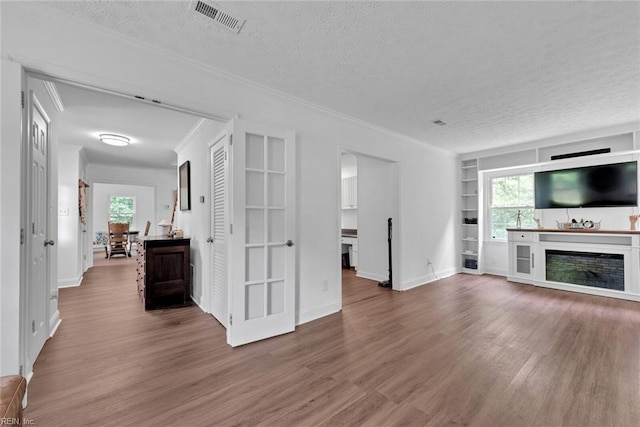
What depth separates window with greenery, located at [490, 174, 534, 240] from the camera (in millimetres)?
5320

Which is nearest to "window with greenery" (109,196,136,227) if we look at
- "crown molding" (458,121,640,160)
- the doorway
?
the doorway

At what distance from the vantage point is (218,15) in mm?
1866

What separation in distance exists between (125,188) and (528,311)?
12.4m

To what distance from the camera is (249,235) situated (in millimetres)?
2729

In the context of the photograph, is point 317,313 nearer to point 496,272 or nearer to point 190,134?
point 190,134

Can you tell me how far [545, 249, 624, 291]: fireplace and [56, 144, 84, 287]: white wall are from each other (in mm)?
8201

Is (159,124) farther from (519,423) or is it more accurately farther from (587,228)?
(587,228)

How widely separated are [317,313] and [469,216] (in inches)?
176

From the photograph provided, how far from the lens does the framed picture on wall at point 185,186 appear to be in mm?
4305

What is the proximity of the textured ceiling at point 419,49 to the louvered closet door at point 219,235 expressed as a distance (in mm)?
1025

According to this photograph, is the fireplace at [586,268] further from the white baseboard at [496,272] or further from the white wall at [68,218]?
the white wall at [68,218]

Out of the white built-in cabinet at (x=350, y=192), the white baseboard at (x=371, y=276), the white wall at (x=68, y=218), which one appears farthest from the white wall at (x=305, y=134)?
the white wall at (x=68, y=218)

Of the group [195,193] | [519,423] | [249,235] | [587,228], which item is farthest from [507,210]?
[195,193]

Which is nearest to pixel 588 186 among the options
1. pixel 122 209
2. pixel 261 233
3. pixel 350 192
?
pixel 350 192
